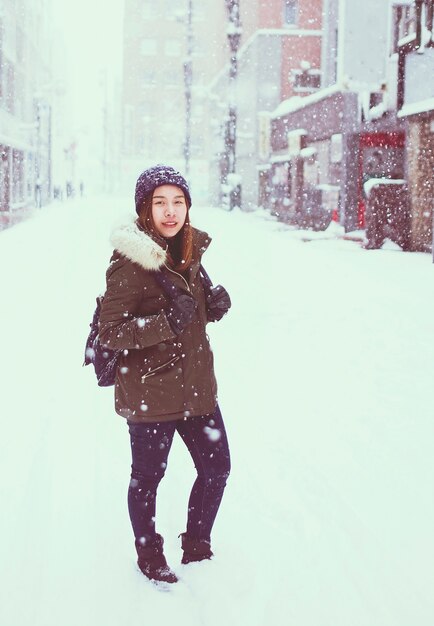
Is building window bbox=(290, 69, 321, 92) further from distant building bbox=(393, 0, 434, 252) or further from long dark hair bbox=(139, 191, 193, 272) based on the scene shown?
long dark hair bbox=(139, 191, 193, 272)

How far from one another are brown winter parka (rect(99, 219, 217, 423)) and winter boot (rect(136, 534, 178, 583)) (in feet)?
1.83

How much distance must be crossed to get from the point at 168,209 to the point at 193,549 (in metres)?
1.44

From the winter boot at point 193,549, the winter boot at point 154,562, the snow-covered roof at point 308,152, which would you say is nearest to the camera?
the winter boot at point 154,562

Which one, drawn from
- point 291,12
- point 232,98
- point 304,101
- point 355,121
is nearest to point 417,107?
point 355,121

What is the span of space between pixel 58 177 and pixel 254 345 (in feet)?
218

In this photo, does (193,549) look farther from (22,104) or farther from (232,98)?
(22,104)

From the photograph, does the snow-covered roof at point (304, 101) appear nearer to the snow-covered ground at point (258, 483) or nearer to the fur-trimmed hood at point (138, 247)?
the snow-covered ground at point (258, 483)

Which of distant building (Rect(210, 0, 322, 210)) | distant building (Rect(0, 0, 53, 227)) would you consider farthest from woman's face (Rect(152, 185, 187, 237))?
distant building (Rect(210, 0, 322, 210))

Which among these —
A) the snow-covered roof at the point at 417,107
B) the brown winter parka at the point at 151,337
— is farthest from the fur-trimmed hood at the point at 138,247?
the snow-covered roof at the point at 417,107

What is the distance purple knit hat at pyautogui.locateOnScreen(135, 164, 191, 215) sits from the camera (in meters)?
2.87

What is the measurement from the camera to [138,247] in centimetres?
276

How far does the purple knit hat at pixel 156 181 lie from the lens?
2.87 metres

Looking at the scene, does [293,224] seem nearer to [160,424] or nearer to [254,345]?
[254,345]

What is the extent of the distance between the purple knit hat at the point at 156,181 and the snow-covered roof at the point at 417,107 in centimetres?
1568
